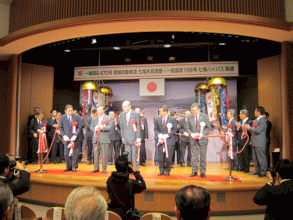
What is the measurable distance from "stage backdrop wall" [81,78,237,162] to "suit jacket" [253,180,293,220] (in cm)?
661

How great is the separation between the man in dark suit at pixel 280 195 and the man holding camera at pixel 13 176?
1.95m

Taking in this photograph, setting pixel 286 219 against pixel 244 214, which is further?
pixel 244 214

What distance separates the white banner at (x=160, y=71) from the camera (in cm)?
770

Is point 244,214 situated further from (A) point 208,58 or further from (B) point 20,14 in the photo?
(B) point 20,14

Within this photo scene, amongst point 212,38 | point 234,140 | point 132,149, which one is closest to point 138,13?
point 132,149

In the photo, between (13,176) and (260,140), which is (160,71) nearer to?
(260,140)

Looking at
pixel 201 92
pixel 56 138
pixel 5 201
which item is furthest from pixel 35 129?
pixel 5 201

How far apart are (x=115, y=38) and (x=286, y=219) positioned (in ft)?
20.0

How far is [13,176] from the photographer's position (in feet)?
6.86

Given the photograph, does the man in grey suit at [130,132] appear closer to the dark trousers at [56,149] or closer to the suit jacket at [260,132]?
the suit jacket at [260,132]

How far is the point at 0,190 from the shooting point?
1.35 metres

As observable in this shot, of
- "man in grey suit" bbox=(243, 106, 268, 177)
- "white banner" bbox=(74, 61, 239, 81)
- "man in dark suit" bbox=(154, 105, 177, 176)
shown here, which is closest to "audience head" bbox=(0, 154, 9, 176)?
"man in dark suit" bbox=(154, 105, 177, 176)

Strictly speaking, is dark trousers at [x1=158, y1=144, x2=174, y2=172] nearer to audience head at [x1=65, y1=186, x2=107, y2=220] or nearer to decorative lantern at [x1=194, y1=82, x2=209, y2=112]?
decorative lantern at [x1=194, y1=82, x2=209, y2=112]

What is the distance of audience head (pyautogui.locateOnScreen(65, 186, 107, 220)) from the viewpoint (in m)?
1.19
